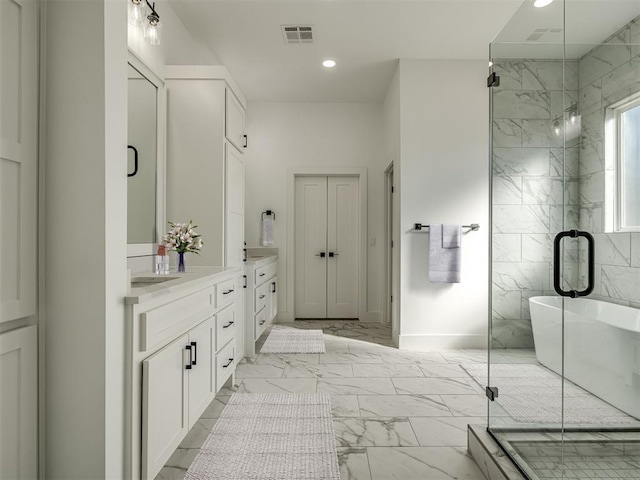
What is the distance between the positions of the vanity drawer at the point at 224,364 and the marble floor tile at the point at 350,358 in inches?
42.4

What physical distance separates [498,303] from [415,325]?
2.22m

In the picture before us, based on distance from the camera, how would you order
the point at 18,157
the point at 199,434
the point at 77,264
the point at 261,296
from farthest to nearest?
1. the point at 261,296
2. the point at 199,434
3. the point at 77,264
4. the point at 18,157

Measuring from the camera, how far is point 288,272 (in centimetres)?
542

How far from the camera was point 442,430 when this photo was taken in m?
2.30

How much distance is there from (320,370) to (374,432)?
3.82 ft

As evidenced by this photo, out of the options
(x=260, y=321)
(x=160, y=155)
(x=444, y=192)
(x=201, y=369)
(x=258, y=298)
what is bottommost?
(x=260, y=321)

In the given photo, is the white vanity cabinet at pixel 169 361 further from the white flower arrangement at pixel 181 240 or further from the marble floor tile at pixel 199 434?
the white flower arrangement at pixel 181 240

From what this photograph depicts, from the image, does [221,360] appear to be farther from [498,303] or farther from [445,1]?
[445,1]

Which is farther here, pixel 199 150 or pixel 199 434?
pixel 199 150

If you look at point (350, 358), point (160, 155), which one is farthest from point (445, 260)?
point (160, 155)

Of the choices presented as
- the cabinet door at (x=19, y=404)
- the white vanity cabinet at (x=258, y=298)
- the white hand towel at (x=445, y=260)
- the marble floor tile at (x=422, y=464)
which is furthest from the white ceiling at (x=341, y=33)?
the marble floor tile at (x=422, y=464)

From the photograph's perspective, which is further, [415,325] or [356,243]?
[356,243]

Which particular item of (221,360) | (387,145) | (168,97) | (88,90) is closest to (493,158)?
(88,90)

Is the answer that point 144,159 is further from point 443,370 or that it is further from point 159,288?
point 443,370
